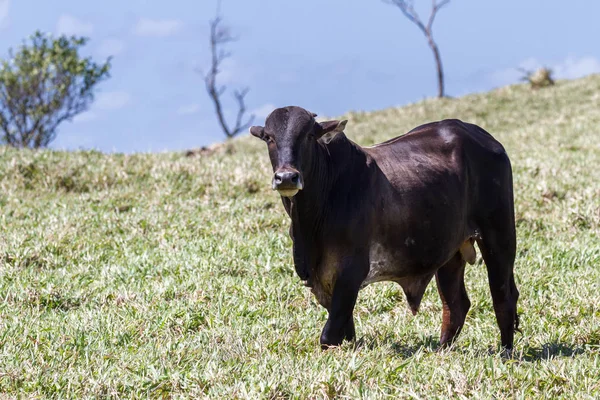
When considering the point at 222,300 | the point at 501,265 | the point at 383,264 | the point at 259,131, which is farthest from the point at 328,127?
the point at 222,300

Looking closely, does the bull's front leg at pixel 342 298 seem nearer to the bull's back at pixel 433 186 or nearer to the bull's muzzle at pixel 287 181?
the bull's back at pixel 433 186

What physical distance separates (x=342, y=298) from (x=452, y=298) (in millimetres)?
1529

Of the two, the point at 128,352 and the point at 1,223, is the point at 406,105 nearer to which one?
the point at 1,223

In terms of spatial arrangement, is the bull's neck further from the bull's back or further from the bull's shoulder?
the bull's shoulder

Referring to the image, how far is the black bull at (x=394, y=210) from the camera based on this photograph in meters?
5.15

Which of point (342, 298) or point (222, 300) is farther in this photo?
point (222, 300)

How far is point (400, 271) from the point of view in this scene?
220 inches

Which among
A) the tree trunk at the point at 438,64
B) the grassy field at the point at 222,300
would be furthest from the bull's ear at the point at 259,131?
the tree trunk at the point at 438,64

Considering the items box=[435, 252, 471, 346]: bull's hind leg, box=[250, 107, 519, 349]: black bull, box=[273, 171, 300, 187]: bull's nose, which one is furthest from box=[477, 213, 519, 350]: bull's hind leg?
box=[273, 171, 300, 187]: bull's nose

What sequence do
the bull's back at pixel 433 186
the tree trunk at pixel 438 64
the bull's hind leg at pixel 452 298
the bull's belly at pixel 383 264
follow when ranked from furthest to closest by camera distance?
the tree trunk at pixel 438 64 < the bull's hind leg at pixel 452 298 < the bull's back at pixel 433 186 < the bull's belly at pixel 383 264

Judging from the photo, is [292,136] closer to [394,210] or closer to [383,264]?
[394,210]

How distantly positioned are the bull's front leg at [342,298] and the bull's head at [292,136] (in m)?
0.64

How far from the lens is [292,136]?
5.00m

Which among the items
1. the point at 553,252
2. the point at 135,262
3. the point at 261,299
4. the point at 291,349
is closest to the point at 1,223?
the point at 135,262
